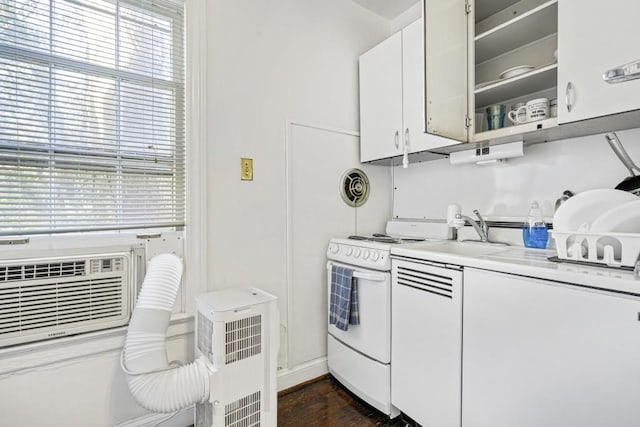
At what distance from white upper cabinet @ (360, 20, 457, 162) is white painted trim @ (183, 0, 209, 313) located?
4.00 feet

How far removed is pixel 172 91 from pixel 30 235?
990mm

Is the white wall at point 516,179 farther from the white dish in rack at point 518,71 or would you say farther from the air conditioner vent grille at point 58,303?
the air conditioner vent grille at point 58,303

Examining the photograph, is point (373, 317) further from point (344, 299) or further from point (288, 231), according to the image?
point (288, 231)

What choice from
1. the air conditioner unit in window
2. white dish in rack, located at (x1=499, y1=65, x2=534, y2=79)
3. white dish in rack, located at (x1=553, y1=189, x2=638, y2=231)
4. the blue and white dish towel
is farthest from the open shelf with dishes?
the air conditioner unit in window

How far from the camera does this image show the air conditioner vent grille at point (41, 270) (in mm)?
1253

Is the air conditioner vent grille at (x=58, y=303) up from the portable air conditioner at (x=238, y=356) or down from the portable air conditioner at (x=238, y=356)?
up

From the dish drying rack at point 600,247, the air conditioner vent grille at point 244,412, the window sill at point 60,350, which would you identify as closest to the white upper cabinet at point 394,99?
the dish drying rack at point 600,247

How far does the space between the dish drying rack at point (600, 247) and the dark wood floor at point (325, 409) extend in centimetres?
130

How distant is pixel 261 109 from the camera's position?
1947 millimetres

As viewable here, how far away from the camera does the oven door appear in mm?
1733

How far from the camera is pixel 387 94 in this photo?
216 centimetres

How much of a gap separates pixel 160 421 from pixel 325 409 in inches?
37.0

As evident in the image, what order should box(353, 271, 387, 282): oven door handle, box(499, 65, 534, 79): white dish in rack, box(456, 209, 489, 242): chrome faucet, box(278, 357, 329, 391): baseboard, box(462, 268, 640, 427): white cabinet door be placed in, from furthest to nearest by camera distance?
box(278, 357, 329, 391): baseboard, box(456, 209, 489, 242): chrome faucet, box(353, 271, 387, 282): oven door handle, box(499, 65, 534, 79): white dish in rack, box(462, 268, 640, 427): white cabinet door

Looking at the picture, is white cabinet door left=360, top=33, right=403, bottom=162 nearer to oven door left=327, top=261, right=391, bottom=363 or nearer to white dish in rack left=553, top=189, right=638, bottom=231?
oven door left=327, top=261, right=391, bottom=363
